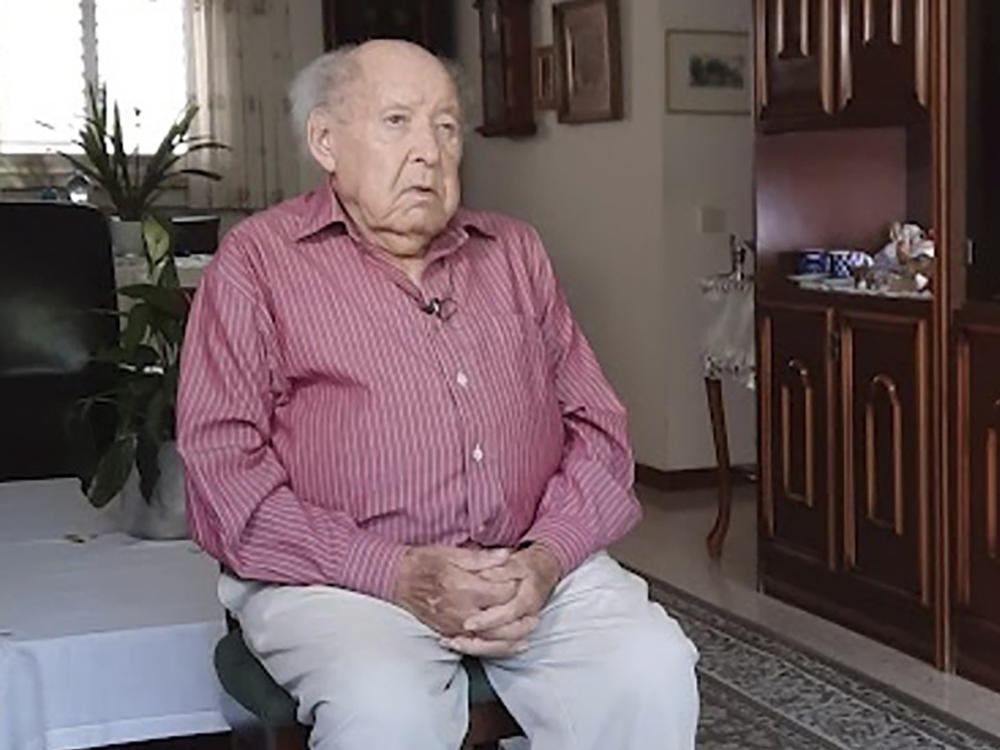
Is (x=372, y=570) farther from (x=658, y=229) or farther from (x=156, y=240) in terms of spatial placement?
(x=658, y=229)

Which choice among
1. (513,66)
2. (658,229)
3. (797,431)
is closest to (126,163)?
(513,66)

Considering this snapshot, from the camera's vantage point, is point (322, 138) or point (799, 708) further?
point (799, 708)

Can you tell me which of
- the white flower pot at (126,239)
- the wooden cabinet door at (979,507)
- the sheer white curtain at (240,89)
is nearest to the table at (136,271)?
the white flower pot at (126,239)

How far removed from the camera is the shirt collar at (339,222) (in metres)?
1.85

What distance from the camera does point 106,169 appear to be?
5.70 meters

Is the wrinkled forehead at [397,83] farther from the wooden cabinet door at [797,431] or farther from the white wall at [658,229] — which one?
the white wall at [658,229]

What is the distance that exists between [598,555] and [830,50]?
1698 mm

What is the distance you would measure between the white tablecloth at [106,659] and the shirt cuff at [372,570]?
319mm

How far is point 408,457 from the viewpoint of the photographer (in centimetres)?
177

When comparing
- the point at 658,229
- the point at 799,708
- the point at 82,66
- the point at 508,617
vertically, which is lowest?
the point at 799,708

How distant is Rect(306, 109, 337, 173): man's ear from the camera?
1889 mm

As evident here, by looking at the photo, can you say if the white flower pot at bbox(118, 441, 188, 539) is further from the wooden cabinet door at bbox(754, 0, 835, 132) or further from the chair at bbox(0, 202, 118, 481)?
the wooden cabinet door at bbox(754, 0, 835, 132)

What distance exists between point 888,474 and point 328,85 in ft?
5.57

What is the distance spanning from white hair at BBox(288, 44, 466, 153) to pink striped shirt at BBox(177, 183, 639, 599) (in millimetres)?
111
